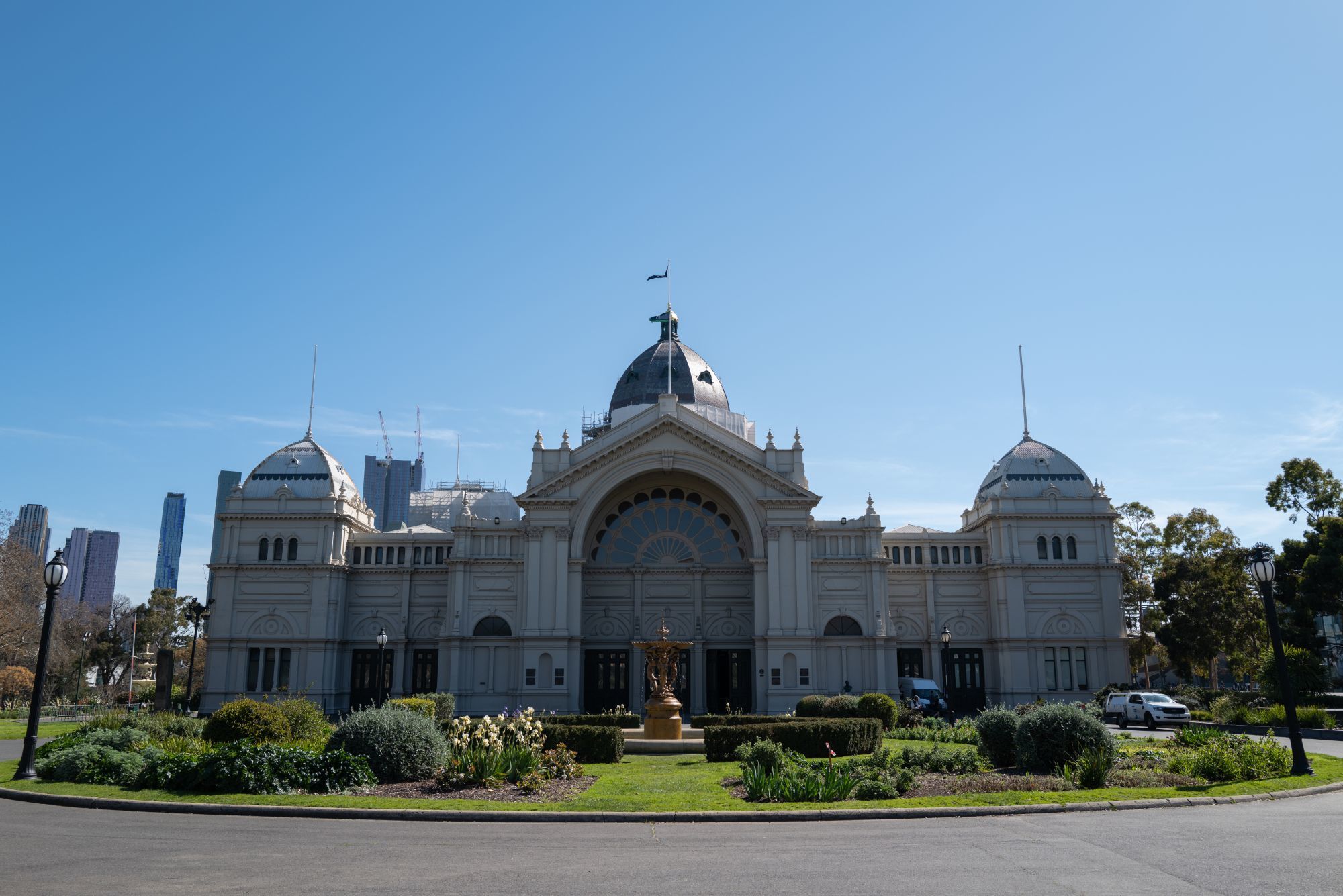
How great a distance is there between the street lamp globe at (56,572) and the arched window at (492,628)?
3145 centimetres

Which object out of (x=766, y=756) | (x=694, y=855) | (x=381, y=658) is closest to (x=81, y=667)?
(x=381, y=658)

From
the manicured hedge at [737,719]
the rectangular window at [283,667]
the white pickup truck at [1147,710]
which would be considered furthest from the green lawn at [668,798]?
the rectangular window at [283,667]

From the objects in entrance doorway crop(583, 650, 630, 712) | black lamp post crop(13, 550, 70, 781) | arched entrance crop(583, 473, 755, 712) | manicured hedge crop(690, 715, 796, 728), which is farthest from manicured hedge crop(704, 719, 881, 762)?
entrance doorway crop(583, 650, 630, 712)

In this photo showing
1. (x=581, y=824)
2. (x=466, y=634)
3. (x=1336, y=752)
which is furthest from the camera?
(x=466, y=634)

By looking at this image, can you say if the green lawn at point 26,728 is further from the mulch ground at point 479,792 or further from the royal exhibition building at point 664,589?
the mulch ground at point 479,792

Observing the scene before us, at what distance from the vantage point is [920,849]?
581 inches

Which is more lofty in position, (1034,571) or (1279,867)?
(1034,571)

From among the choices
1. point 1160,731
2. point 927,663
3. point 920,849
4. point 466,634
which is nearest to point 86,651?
point 466,634

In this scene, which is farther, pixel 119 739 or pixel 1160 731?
pixel 1160 731

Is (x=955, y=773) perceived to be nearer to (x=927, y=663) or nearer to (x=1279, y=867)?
(x=1279, y=867)

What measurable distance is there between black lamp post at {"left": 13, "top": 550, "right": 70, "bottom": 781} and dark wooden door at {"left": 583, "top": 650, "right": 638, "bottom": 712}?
33.7 m

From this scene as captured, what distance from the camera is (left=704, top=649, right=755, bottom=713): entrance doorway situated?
185ft

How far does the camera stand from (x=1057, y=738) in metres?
22.5

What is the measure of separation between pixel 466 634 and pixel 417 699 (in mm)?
15395
